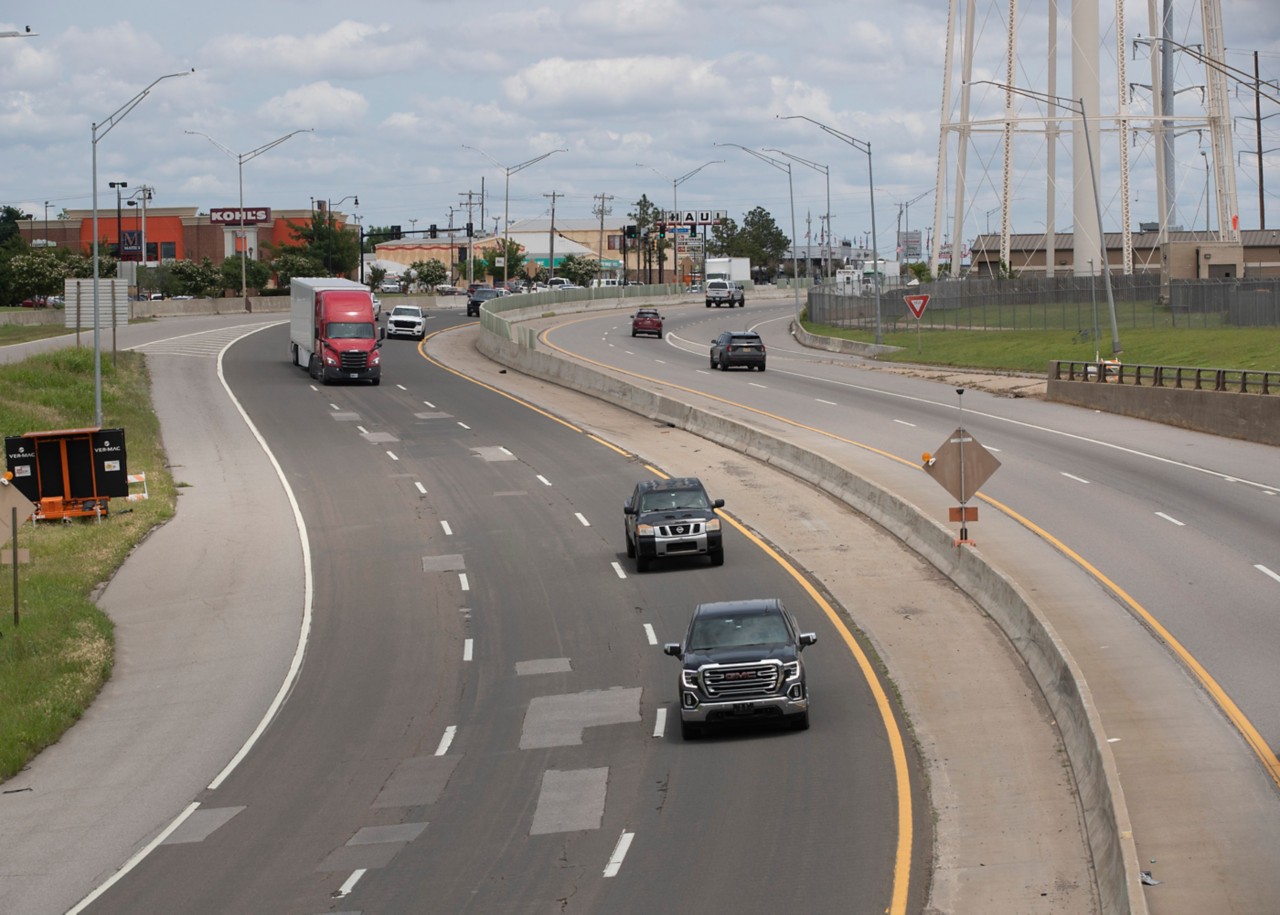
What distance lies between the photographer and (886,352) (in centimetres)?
7938

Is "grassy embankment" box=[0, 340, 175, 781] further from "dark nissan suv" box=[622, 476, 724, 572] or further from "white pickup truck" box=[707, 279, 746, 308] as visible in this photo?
"white pickup truck" box=[707, 279, 746, 308]

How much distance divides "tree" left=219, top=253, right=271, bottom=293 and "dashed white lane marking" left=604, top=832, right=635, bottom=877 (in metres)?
132

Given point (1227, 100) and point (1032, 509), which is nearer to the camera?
point (1032, 509)

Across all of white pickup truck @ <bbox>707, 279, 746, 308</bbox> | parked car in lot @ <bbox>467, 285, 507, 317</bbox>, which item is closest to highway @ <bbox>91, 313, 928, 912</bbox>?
parked car in lot @ <bbox>467, 285, 507, 317</bbox>

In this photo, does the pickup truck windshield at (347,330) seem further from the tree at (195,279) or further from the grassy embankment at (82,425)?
the tree at (195,279)

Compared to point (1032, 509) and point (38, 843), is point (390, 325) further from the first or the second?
point (38, 843)

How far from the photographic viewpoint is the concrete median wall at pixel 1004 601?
1541 centimetres

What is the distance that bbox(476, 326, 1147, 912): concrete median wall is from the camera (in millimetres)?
15406

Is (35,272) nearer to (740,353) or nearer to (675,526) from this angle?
(740,353)

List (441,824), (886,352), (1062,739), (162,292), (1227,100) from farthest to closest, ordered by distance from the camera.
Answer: (162,292) < (1227,100) < (886,352) < (1062,739) < (441,824)

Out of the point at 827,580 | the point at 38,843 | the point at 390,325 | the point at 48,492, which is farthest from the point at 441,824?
the point at 390,325

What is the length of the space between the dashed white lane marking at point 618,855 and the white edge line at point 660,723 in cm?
449

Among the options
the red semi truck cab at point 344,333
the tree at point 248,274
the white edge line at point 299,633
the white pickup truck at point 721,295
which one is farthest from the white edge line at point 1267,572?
the tree at point 248,274

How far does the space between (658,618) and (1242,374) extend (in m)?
23.4
